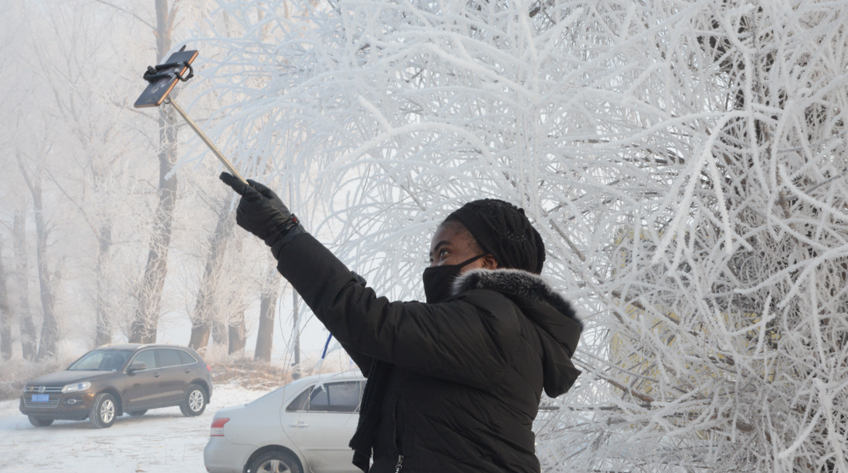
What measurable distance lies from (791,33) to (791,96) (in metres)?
0.32

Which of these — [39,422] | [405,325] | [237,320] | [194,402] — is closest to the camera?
[405,325]

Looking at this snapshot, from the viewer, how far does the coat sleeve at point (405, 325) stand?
0.96m

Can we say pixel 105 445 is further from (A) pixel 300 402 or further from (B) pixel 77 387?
(A) pixel 300 402

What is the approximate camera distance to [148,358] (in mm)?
8031

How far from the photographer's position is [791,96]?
1254 millimetres

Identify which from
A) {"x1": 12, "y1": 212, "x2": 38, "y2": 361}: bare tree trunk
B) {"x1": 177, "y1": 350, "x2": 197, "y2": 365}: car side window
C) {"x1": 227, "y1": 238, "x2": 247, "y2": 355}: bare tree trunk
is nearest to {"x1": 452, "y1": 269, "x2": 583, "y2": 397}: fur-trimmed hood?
{"x1": 177, "y1": 350, "x2": 197, "y2": 365}: car side window

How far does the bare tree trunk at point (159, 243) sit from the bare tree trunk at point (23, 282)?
308 cm

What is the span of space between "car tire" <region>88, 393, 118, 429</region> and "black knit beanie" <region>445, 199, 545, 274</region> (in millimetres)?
7480

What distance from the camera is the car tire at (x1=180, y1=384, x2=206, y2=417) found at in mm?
8500

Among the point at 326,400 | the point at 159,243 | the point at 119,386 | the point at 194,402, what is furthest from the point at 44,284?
the point at 326,400

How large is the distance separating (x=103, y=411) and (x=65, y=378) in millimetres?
613

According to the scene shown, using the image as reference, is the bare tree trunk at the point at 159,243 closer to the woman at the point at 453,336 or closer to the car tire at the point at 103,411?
the car tire at the point at 103,411

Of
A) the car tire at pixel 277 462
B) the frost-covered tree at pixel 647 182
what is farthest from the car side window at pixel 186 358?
the frost-covered tree at pixel 647 182

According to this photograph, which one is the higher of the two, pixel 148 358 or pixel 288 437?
pixel 148 358
